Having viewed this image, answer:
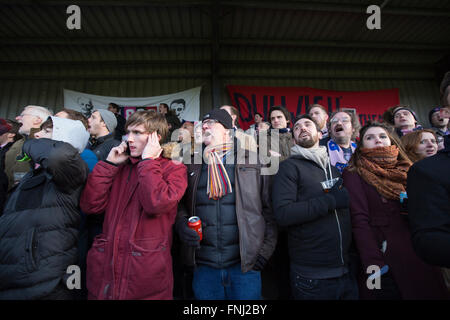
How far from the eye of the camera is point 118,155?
1.73 m

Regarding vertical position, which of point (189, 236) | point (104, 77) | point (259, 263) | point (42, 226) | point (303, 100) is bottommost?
point (259, 263)

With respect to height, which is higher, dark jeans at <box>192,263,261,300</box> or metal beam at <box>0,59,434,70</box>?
metal beam at <box>0,59,434,70</box>

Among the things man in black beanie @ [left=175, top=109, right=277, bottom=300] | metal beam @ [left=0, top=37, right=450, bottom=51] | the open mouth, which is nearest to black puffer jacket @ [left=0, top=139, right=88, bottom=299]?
man in black beanie @ [left=175, top=109, right=277, bottom=300]

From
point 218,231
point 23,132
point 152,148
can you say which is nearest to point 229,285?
point 218,231

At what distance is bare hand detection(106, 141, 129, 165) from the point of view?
1.70 metres

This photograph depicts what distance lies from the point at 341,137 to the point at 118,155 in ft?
8.13

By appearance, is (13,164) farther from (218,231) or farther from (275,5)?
(275,5)

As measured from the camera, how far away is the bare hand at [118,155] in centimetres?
170

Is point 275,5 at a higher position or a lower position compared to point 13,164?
higher

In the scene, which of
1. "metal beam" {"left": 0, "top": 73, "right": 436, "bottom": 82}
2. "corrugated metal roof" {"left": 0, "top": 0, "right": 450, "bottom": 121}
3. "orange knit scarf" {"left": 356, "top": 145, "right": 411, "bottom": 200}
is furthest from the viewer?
"metal beam" {"left": 0, "top": 73, "right": 436, "bottom": 82}

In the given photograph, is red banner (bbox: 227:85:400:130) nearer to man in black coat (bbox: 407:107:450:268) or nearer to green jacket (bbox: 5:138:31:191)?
green jacket (bbox: 5:138:31:191)

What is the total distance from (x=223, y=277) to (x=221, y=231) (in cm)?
33

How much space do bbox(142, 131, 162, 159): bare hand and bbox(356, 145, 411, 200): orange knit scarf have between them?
177 centimetres

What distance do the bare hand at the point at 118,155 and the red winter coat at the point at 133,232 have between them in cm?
5
